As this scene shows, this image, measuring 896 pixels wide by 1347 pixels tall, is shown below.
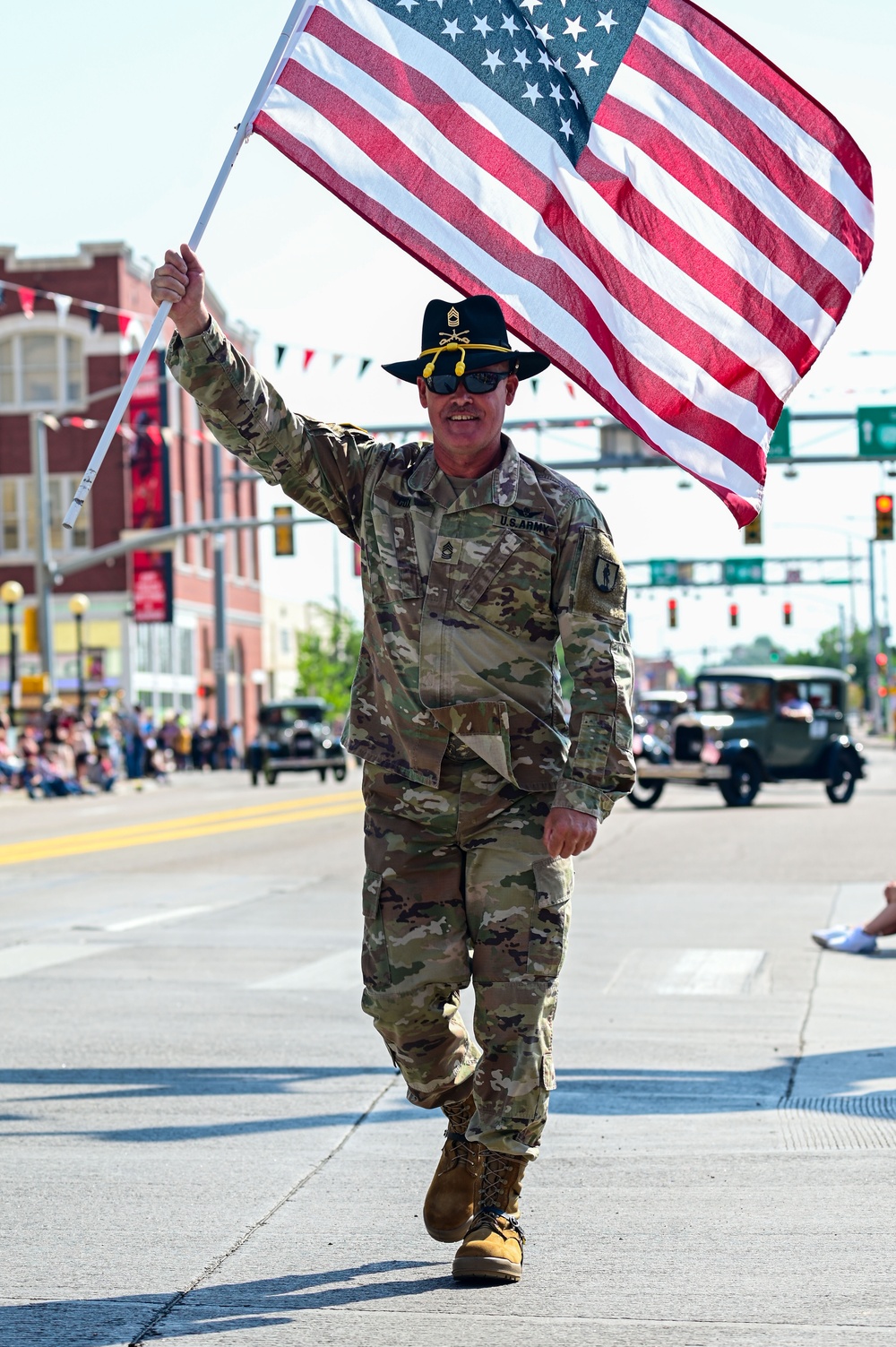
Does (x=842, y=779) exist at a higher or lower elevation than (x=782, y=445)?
lower

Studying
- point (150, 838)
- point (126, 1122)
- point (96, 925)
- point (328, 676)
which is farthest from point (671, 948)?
point (328, 676)

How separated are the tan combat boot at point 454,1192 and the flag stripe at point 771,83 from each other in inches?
125

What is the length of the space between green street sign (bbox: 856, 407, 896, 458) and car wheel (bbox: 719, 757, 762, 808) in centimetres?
908

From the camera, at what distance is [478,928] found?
4324 mm

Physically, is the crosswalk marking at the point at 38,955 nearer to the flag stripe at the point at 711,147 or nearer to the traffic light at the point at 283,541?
the flag stripe at the point at 711,147

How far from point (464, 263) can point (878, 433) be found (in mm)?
31715

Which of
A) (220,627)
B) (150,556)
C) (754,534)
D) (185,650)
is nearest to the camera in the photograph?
(754,534)

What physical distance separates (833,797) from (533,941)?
2669 centimetres

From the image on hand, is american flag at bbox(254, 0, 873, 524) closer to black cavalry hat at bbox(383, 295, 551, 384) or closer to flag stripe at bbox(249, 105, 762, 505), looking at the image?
flag stripe at bbox(249, 105, 762, 505)

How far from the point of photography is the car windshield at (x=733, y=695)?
30266 mm

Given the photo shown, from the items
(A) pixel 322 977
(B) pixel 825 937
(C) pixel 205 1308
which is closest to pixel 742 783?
(B) pixel 825 937

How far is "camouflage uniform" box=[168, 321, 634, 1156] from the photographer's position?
4.30m

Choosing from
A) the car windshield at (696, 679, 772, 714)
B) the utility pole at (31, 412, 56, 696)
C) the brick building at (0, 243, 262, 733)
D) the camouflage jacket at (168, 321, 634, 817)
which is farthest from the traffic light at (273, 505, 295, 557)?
the camouflage jacket at (168, 321, 634, 817)

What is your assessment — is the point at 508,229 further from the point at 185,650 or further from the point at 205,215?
the point at 185,650
